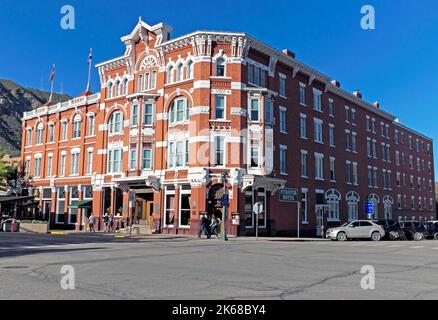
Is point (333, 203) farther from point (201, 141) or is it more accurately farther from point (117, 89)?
point (117, 89)

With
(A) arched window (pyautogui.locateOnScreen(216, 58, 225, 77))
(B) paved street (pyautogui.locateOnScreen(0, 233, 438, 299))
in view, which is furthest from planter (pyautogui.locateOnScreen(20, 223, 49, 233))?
(B) paved street (pyautogui.locateOnScreen(0, 233, 438, 299))

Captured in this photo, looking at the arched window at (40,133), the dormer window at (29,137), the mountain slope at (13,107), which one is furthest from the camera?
the mountain slope at (13,107)

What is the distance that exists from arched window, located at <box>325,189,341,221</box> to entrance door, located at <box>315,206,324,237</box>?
1.62 metres

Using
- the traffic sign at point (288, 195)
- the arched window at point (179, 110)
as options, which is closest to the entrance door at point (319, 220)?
the traffic sign at point (288, 195)

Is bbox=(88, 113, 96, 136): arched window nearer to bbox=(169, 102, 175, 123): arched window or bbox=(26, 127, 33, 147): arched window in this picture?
bbox=(169, 102, 175, 123): arched window

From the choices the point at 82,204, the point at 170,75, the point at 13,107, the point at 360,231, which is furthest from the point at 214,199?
the point at 13,107

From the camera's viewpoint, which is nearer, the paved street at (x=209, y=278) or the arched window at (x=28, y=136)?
the paved street at (x=209, y=278)

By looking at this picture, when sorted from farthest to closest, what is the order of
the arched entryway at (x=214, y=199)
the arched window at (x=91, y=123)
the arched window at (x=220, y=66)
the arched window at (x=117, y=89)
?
the arched window at (x=91, y=123) < the arched window at (x=117, y=89) < the arched window at (x=220, y=66) < the arched entryway at (x=214, y=199)

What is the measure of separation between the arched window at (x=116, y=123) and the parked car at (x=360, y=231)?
20806 millimetres

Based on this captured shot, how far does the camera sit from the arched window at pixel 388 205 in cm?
5538

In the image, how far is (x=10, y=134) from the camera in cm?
15188

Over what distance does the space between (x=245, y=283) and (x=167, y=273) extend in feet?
8.24

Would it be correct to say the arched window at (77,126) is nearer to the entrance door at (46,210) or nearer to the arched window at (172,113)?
the entrance door at (46,210)

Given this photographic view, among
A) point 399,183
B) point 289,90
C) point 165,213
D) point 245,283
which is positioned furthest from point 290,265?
point 399,183
